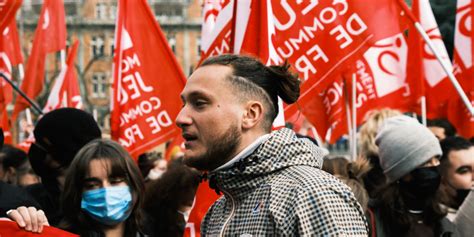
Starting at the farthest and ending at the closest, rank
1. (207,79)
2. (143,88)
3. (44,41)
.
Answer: (44,41) < (143,88) < (207,79)

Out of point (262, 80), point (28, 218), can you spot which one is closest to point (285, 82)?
point (262, 80)

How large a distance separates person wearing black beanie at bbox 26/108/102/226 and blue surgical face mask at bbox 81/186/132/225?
46cm

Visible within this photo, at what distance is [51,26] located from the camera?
12570 millimetres

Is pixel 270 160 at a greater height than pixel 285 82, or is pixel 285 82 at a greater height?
pixel 285 82

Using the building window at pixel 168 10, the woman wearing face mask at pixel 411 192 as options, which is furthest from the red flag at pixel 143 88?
the building window at pixel 168 10

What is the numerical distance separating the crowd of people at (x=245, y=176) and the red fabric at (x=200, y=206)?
0.24 metres

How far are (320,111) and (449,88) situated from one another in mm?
1532

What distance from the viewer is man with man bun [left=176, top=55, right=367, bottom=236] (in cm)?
350

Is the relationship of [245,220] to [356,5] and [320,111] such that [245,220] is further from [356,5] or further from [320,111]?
[320,111]

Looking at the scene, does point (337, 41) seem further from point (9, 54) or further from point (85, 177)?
point (9, 54)

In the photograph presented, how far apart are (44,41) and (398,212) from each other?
25.5ft

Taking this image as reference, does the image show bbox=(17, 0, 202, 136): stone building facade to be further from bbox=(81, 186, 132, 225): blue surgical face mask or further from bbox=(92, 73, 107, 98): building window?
bbox=(81, 186, 132, 225): blue surgical face mask

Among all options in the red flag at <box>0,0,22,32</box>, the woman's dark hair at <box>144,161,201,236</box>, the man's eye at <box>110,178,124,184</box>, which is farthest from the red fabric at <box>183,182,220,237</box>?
the red flag at <box>0,0,22,32</box>

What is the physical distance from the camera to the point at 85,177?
18.0 ft
